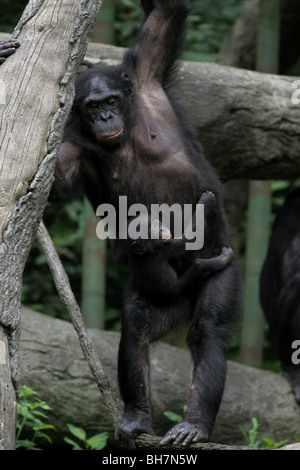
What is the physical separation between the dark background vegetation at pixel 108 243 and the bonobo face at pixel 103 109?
3.82 metres

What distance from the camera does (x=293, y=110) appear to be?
6.66 metres

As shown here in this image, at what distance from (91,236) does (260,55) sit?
2371mm

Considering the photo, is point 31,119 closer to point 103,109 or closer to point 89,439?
point 103,109

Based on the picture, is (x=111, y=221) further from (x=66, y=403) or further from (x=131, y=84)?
(x=66, y=403)

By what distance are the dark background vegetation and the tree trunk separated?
4.44 m

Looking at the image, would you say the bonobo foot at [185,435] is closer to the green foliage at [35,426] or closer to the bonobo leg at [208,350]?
the bonobo leg at [208,350]

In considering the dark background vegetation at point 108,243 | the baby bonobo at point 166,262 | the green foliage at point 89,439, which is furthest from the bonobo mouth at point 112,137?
the dark background vegetation at point 108,243

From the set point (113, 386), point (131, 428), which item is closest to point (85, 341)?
point (131, 428)

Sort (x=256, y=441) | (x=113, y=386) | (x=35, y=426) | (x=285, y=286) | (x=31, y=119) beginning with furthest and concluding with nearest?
(x=285, y=286) → (x=256, y=441) → (x=113, y=386) → (x=35, y=426) → (x=31, y=119)

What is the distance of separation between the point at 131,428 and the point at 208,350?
1.99 feet

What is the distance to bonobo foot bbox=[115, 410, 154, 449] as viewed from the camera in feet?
14.2

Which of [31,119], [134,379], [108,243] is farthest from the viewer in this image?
[108,243]

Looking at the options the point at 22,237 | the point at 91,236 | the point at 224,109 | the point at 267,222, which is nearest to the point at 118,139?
the point at 22,237

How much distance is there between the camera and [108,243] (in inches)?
354
